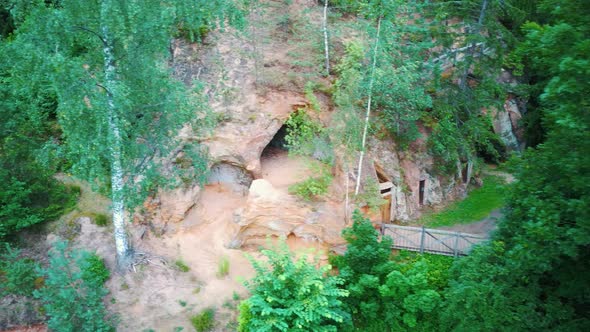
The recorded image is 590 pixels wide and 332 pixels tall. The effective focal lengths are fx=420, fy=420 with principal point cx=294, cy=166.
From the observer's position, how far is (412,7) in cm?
1512

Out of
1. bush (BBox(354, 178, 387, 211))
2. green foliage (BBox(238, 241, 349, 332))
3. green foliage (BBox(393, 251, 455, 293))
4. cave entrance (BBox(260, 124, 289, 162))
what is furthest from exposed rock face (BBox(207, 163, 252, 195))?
green foliage (BBox(393, 251, 455, 293))

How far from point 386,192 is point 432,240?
2.62 metres

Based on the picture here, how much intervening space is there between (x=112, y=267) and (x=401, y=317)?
30.4ft

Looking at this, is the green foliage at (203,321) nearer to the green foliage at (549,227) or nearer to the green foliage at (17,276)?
the green foliage at (17,276)

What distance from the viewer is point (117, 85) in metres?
10.4

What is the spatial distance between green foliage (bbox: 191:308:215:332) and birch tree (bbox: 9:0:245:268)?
3245 mm

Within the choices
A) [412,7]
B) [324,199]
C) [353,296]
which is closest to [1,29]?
[324,199]

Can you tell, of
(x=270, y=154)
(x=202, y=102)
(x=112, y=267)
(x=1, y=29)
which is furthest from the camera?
(x=1, y=29)

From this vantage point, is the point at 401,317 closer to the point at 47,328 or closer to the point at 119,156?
the point at 119,156

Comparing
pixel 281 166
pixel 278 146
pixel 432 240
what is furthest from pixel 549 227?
pixel 278 146

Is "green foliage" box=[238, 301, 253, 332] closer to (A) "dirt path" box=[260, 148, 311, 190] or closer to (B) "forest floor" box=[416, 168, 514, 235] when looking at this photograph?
(A) "dirt path" box=[260, 148, 311, 190]

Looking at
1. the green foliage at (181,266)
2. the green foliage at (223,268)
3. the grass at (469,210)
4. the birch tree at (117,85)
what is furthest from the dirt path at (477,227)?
the birch tree at (117,85)

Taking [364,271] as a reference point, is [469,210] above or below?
above

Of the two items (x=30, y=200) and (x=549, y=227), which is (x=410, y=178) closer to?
(x=549, y=227)
